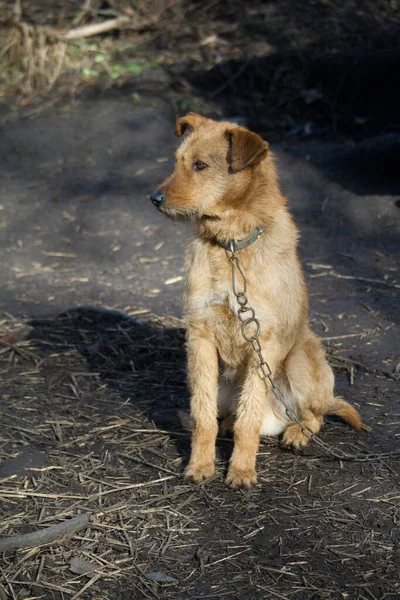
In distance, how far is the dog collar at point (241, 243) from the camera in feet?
14.7

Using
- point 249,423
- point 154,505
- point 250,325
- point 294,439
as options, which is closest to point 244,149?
point 250,325

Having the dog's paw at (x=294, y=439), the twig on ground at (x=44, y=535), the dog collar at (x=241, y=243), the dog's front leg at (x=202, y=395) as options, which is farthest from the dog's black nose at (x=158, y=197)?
the twig on ground at (x=44, y=535)

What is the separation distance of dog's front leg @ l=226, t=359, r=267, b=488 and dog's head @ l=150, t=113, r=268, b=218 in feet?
2.98

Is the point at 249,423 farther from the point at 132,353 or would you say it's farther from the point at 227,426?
the point at 132,353

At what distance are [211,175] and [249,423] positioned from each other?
139cm

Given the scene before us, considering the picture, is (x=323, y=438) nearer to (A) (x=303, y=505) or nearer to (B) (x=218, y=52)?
(A) (x=303, y=505)

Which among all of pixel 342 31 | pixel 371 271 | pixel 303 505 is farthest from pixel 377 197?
pixel 303 505

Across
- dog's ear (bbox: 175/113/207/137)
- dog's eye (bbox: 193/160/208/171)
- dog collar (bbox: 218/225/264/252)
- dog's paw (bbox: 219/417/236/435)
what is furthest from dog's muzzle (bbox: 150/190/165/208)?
dog's paw (bbox: 219/417/236/435)

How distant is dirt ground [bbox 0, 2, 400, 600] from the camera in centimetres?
363

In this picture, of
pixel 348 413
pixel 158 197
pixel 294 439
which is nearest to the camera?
pixel 158 197

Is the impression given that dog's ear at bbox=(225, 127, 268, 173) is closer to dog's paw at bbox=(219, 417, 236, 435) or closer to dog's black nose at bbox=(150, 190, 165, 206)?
dog's black nose at bbox=(150, 190, 165, 206)

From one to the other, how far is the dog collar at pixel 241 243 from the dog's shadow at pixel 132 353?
124 centimetres

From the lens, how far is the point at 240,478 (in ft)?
14.2

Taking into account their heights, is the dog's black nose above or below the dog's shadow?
above
